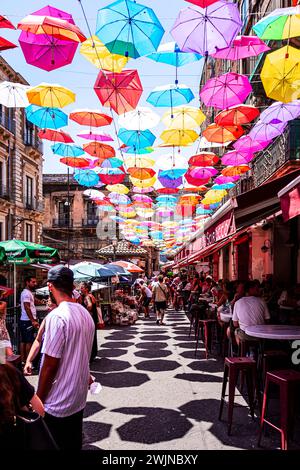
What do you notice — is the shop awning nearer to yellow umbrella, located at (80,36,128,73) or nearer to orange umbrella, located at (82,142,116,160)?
yellow umbrella, located at (80,36,128,73)

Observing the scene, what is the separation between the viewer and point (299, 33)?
248 inches

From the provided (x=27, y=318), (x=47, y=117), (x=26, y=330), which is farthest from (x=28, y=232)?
(x=26, y=330)

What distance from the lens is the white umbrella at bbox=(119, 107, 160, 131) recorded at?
981cm

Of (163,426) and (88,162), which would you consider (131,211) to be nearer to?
(88,162)

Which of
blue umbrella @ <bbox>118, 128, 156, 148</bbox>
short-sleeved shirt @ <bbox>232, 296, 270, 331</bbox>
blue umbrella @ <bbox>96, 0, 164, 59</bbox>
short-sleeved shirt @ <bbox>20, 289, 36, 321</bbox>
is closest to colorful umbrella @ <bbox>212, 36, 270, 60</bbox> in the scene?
blue umbrella @ <bbox>96, 0, 164, 59</bbox>

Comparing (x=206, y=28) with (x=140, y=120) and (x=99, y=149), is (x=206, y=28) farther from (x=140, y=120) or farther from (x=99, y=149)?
(x=99, y=149)

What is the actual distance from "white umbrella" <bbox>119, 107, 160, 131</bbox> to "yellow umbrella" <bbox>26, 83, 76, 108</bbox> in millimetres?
1764

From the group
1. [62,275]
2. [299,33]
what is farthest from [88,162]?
[62,275]

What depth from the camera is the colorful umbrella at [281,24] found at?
6.11 metres

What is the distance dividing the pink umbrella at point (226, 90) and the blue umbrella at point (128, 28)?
85.3 inches

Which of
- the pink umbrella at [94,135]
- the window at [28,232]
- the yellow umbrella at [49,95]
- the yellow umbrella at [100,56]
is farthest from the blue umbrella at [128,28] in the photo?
the window at [28,232]

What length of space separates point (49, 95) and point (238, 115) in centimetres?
416

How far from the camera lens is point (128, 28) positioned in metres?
5.95

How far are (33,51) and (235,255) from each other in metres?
16.1
